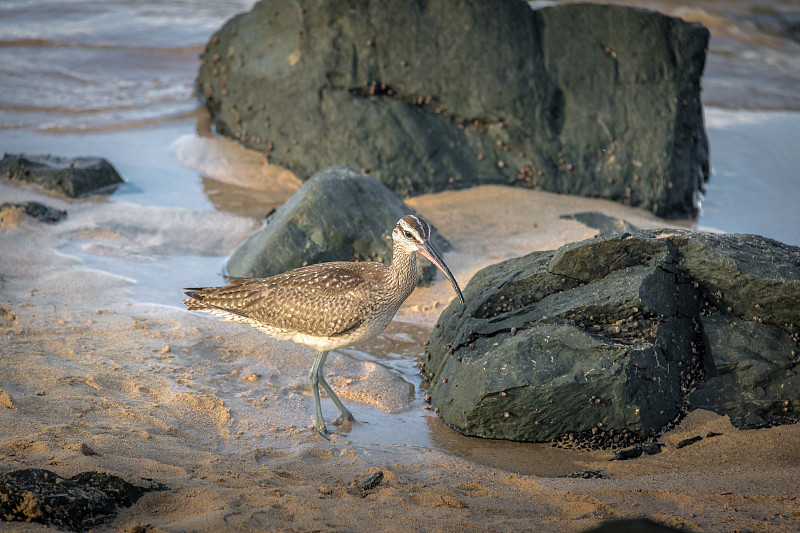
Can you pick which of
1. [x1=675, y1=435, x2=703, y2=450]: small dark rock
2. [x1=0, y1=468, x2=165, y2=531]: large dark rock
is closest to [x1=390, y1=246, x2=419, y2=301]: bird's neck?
[x1=675, y1=435, x2=703, y2=450]: small dark rock

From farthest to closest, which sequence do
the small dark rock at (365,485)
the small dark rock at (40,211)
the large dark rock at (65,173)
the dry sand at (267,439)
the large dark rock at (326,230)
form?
1. the large dark rock at (65,173)
2. the small dark rock at (40,211)
3. the large dark rock at (326,230)
4. the small dark rock at (365,485)
5. the dry sand at (267,439)

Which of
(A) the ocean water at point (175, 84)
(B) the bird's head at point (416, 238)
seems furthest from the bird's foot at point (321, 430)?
(A) the ocean water at point (175, 84)

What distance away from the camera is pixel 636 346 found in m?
5.32

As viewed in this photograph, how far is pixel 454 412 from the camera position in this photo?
5586 mm

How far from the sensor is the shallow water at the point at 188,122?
22.1 feet

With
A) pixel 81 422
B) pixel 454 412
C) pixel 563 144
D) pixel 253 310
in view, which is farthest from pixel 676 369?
pixel 563 144

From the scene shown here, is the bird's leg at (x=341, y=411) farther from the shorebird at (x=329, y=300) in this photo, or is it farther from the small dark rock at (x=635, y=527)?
the small dark rock at (x=635, y=527)

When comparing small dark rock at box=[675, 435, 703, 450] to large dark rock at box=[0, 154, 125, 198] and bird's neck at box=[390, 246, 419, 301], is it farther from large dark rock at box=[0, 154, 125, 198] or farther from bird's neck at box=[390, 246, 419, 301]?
large dark rock at box=[0, 154, 125, 198]

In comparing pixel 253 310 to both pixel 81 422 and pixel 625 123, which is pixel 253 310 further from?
pixel 625 123

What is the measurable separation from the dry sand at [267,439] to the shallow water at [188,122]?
2.3 inches

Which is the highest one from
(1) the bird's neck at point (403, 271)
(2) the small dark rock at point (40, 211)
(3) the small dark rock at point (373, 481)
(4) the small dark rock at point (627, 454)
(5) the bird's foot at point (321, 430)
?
(1) the bird's neck at point (403, 271)

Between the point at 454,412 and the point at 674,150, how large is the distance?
21.9 ft

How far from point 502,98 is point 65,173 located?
6158mm

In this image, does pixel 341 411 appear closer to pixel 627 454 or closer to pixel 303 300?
pixel 303 300
